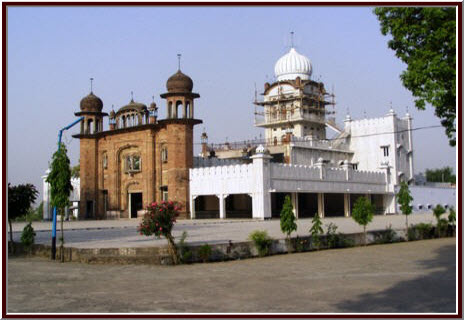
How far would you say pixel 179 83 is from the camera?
3797 centimetres

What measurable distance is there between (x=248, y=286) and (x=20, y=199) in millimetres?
9727

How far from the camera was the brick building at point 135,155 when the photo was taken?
1486 inches

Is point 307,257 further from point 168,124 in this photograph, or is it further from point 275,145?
point 275,145

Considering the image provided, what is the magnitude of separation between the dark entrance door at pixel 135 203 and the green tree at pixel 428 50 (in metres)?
32.3

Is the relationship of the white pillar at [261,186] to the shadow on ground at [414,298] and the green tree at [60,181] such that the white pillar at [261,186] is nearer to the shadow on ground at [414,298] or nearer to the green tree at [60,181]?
the green tree at [60,181]

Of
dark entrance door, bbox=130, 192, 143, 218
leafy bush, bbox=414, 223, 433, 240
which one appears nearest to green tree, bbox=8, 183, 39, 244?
leafy bush, bbox=414, 223, 433, 240

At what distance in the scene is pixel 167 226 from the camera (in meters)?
12.6

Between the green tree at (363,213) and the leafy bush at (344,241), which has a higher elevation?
the green tree at (363,213)

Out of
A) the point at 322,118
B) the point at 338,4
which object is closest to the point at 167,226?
the point at 338,4

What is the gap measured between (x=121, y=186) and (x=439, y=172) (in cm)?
6231

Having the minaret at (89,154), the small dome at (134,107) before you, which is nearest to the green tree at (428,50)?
the small dome at (134,107)

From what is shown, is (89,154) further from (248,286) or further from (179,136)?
(248,286)

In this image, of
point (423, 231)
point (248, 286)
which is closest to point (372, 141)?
point (423, 231)

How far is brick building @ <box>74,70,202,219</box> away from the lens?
3775 centimetres
